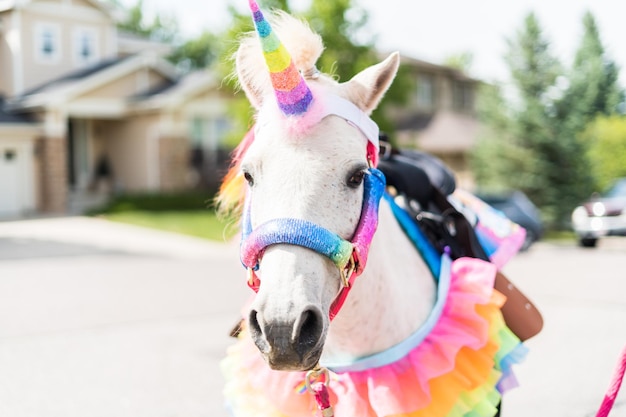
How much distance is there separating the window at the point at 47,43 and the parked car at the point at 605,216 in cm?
1886

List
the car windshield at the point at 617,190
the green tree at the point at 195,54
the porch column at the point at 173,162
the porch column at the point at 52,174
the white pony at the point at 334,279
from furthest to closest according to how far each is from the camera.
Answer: the green tree at the point at 195,54 → the porch column at the point at 173,162 → the porch column at the point at 52,174 → the car windshield at the point at 617,190 → the white pony at the point at 334,279

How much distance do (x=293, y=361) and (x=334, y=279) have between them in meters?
0.27

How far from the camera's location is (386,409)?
2.20 metres

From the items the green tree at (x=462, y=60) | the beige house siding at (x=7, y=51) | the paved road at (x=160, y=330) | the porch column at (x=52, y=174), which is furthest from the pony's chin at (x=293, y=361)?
the green tree at (x=462, y=60)

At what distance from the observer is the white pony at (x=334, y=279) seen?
1.72 metres

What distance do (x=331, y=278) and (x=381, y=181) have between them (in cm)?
43

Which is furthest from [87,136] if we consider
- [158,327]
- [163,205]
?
[158,327]

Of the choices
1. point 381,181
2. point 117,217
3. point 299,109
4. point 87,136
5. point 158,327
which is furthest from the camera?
point 87,136

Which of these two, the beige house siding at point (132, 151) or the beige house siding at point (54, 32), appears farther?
the beige house siding at point (132, 151)

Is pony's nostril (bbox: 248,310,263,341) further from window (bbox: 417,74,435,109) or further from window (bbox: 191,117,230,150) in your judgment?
window (bbox: 417,74,435,109)

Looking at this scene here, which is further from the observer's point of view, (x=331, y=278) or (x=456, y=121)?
(x=456, y=121)

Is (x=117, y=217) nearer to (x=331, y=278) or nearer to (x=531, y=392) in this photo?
(x=531, y=392)

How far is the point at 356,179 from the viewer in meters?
1.95

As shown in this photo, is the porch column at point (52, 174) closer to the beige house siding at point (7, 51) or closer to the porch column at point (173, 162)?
the porch column at point (173, 162)
